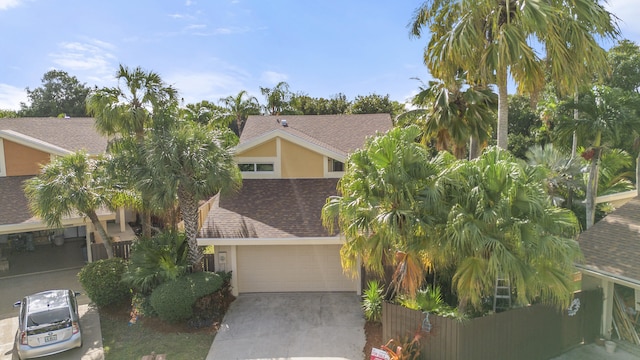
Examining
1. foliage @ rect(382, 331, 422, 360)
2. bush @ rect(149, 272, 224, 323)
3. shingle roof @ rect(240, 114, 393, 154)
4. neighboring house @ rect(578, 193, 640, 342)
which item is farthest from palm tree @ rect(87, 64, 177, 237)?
neighboring house @ rect(578, 193, 640, 342)

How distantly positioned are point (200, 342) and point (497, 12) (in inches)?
521

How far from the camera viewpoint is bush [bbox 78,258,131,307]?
1339 cm

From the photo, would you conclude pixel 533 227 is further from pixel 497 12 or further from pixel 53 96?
pixel 53 96

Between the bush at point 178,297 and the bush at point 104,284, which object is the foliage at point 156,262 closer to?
the bush at point 104,284

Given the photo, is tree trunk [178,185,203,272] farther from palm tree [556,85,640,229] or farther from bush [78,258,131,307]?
palm tree [556,85,640,229]

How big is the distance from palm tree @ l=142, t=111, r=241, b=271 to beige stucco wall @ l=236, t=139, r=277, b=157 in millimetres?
2756

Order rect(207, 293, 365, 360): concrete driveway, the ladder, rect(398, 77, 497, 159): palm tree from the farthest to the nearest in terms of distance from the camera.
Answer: rect(398, 77, 497, 159): palm tree → rect(207, 293, 365, 360): concrete driveway → the ladder

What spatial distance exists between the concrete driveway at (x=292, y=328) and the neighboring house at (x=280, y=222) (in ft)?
2.25

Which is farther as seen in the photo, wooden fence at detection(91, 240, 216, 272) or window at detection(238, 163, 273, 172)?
window at detection(238, 163, 273, 172)

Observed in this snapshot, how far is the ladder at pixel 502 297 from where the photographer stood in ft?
33.8

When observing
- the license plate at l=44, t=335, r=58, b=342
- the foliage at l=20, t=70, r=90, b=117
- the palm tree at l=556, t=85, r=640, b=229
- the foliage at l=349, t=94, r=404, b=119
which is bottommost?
Answer: the license plate at l=44, t=335, r=58, b=342

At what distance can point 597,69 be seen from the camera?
12.0m

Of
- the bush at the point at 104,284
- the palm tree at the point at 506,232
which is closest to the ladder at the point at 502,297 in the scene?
the palm tree at the point at 506,232

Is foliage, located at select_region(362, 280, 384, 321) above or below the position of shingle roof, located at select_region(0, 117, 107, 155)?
below
